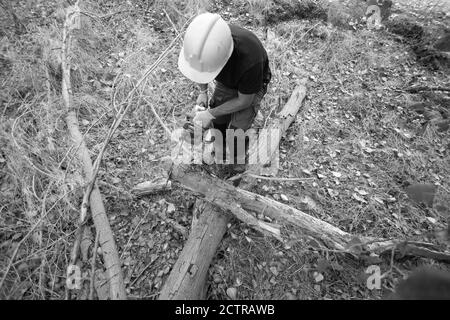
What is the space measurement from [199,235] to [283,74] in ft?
8.51

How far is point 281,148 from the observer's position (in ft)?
10.4

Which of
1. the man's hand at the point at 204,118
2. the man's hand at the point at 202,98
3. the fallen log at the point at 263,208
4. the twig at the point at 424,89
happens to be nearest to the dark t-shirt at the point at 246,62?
the man's hand at the point at 204,118

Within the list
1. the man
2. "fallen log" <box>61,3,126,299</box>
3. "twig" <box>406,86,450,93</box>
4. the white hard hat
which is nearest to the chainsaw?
the man

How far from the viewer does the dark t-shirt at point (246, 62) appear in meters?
1.93

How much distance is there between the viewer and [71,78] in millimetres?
3264

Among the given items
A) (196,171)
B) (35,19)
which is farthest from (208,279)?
(35,19)

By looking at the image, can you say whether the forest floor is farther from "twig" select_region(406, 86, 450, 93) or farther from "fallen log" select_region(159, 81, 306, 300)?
"fallen log" select_region(159, 81, 306, 300)

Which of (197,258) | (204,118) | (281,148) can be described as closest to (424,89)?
(281,148)

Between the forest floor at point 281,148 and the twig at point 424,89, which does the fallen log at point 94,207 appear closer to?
the forest floor at point 281,148

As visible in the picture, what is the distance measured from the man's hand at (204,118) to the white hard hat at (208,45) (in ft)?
1.22

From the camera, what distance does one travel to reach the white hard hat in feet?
5.97

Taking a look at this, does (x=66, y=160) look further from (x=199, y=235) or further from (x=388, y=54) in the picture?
(x=388, y=54)

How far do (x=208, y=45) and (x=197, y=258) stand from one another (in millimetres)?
1501

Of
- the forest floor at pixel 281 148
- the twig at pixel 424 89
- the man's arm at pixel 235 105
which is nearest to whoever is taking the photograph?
the man's arm at pixel 235 105
